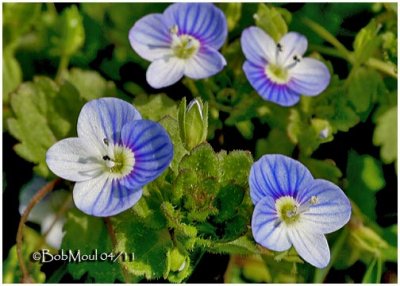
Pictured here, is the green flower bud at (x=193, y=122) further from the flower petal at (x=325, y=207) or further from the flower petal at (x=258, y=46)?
the flower petal at (x=258, y=46)

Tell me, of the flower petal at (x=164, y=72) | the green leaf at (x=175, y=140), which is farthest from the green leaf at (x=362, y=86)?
the green leaf at (x=175, y=140)

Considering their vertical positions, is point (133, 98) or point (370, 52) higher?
point (370, 52)

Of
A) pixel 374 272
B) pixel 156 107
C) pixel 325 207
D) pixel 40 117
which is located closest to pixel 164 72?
pixel 156 107

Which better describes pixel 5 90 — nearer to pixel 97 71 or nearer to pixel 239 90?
pixel 97 71

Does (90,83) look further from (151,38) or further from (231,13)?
(231,13)

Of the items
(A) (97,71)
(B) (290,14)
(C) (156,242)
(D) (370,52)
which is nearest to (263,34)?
(B) (290,14)

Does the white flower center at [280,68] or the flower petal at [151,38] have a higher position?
the flower petal at [151,38]

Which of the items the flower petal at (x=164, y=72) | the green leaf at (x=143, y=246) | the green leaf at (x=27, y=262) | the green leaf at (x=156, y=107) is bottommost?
the green leaf at (x=27, y=262)
